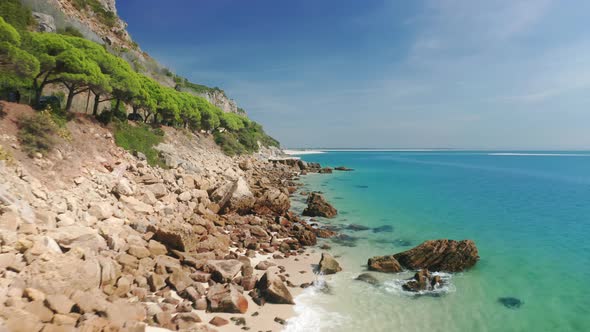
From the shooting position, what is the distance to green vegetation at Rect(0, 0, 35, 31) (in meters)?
37.5

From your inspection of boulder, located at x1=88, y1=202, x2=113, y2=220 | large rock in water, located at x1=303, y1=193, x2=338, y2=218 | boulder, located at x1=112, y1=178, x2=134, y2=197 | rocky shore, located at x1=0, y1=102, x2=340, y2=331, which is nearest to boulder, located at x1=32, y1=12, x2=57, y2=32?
rocky shore, located at x1=0, y1=102, x2=340, y2=331

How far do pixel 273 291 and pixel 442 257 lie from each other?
11403 mm

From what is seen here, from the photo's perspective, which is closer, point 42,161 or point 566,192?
point 42,161

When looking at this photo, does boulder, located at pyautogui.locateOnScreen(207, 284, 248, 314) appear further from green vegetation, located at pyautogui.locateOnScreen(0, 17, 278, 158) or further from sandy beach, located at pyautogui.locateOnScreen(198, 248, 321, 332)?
green vegetation, located at pyautogui.locateOnScreen(0, 17, 278, 158)

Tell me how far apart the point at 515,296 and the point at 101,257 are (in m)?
19.6

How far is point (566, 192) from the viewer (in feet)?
170

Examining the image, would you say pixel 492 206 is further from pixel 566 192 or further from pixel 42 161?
pixel 42 161

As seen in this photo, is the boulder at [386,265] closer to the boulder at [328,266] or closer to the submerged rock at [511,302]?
the boulder at [328,266]

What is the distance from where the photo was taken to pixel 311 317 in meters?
12.3

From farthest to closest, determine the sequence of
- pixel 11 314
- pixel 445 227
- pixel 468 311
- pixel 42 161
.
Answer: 1. pixel 445 227
2. pixel 42 161
3. pixel 468 311
4. pixel 11 314

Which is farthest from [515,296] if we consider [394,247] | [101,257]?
[101,257]

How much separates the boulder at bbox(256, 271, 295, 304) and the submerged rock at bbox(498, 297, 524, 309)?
10367 millimetres

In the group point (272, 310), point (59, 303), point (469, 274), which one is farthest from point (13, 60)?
point (469, 274)

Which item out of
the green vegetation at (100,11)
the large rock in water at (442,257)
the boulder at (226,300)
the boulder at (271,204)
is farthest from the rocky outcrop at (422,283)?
the green vegetation at (100,11)
